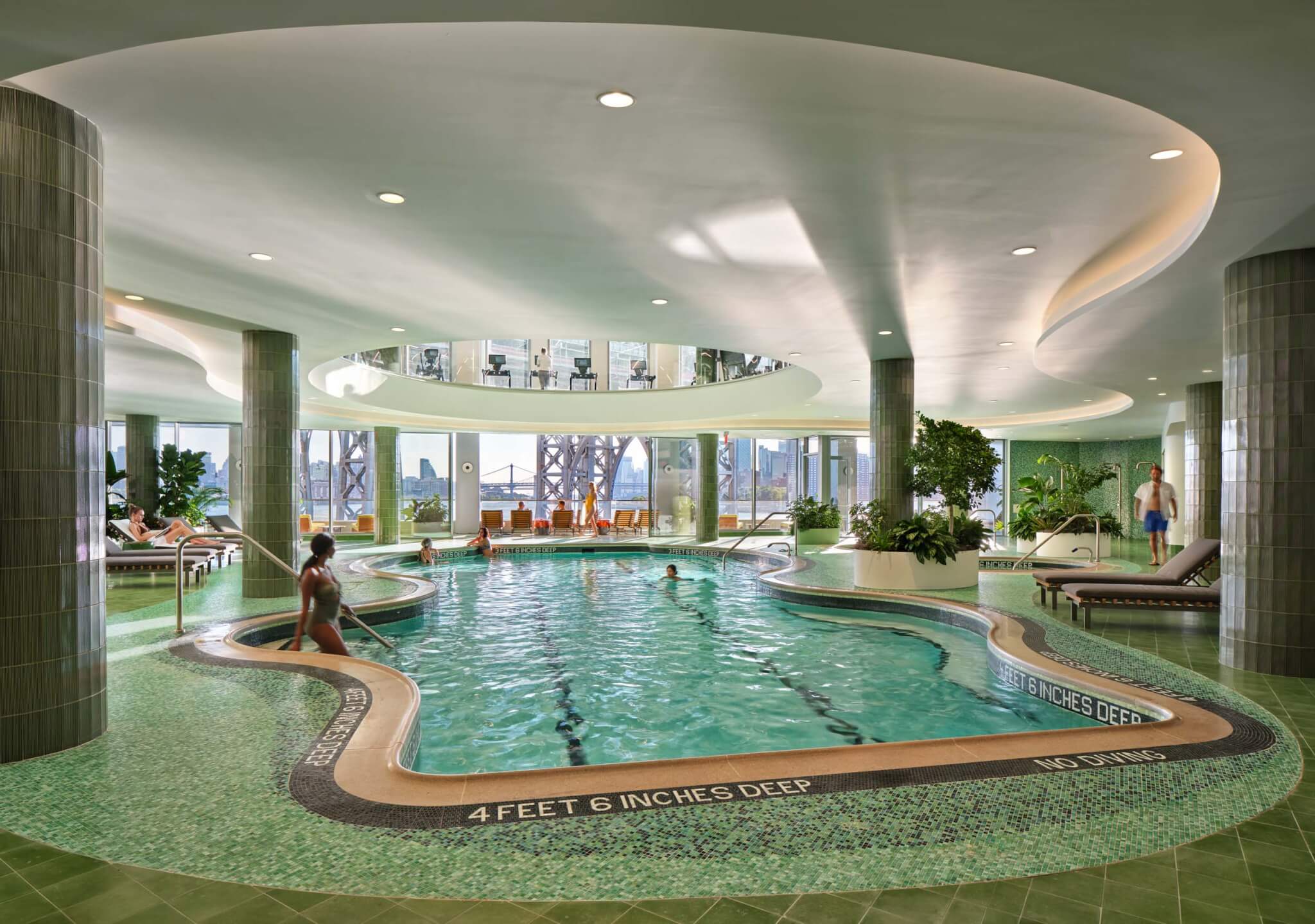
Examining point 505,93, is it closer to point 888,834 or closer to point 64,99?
point 64,99

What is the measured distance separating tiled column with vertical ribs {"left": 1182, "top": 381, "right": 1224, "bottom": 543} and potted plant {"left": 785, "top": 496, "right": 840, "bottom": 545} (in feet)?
26.2

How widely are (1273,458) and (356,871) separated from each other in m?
6.24

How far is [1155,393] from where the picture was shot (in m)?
13.4

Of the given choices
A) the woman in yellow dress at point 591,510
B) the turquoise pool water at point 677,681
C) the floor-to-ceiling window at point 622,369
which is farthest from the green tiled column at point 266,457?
the woman in yellow dress at point 591,510

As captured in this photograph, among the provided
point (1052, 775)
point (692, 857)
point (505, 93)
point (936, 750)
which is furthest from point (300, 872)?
point (505, 93)

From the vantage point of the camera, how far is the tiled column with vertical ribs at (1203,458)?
1204 centimetres

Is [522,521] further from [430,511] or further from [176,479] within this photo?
[176,479]

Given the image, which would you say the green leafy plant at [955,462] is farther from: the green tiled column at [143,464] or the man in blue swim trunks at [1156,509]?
the green tiled column at [143,464]

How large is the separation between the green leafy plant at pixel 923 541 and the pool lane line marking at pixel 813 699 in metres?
2.96

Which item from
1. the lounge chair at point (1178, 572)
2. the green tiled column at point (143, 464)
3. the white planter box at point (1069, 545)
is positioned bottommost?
the white planter box at point (1069, 545)

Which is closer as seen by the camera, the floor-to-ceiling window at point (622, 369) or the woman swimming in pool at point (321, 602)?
the woman swimming in pool at point (321, 602)

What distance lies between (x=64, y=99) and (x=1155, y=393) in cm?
1483

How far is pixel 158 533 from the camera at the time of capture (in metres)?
15.6

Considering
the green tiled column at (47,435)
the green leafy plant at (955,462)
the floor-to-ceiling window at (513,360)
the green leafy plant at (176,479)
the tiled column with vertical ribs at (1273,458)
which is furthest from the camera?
the green leafy plant at (176,479)
